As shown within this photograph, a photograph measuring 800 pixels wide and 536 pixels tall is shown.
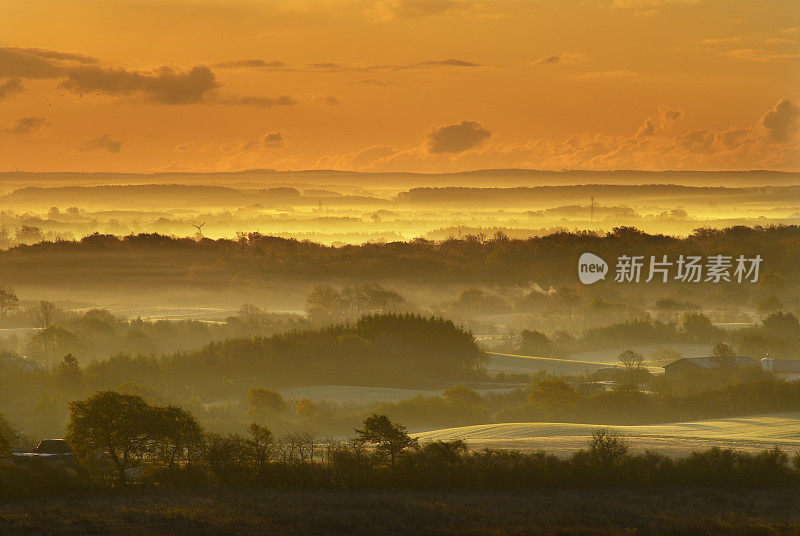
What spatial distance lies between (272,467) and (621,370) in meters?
123

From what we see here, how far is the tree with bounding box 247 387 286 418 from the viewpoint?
5699 inches

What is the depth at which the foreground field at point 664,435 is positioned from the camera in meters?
98.0

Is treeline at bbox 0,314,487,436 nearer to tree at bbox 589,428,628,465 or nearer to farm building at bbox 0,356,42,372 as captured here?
farm building at bbox 0,356,42,372

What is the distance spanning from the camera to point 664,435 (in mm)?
110938

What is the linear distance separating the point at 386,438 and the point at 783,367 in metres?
125

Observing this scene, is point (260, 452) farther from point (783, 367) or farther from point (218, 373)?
point (783, 367)

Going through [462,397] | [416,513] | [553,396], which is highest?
[462,397]

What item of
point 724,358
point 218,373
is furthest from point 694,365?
point 218,373

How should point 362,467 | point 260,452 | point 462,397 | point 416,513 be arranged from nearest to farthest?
point 416,513, point 362,467, point 260,452, point 462,397

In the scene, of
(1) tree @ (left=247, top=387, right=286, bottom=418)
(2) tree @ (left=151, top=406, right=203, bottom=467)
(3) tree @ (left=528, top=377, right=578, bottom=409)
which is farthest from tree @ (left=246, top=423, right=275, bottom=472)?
(3) tree @ (left=528, top=377, right=578, bottom=409)

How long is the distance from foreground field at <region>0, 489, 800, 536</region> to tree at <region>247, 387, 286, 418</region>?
237ft

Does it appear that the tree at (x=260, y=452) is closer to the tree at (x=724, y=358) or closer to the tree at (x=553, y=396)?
the tree at (x=553, y=396)

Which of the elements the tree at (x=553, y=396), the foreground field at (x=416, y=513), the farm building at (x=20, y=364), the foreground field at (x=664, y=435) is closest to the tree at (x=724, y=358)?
the foreground field at (x=664, y=435)

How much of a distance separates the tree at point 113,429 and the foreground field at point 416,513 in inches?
449
